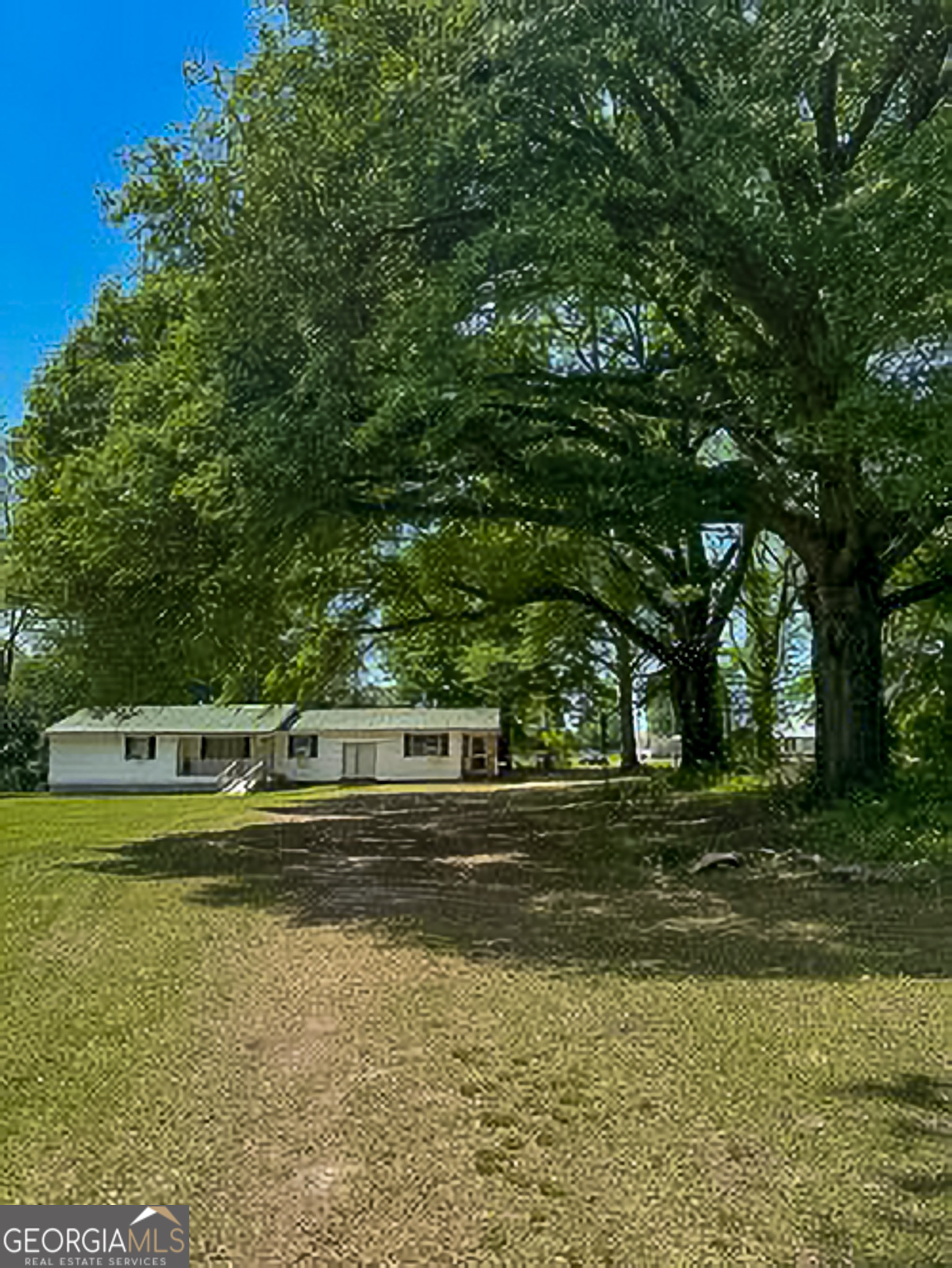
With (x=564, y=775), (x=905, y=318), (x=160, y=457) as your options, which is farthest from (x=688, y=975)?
(x=564, y=775)

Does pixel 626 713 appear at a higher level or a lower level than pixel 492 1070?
higher

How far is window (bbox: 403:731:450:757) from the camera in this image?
156 feet

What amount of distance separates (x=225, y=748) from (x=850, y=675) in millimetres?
36275

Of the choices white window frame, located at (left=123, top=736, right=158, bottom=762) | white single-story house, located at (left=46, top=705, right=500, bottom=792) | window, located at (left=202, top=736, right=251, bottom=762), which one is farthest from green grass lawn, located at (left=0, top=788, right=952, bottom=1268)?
window, located at (left=202, top=736, right=251, bottom=762)

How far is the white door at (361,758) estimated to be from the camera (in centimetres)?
4791

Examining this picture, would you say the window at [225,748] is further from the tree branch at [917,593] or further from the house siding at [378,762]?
the tree branch at [917,593]

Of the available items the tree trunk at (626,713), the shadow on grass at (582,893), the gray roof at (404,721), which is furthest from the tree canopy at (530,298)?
the gray roof at (404,721)

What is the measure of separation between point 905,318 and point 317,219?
5.42 metres

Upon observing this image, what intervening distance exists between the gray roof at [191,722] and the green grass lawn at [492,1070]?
35519mm

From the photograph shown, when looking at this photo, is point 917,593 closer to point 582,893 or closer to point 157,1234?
point 582,893

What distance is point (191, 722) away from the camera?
154 ft

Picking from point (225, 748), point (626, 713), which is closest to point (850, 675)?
point (626, 713)

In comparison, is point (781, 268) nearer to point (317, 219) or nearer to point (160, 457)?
point (317, 219)

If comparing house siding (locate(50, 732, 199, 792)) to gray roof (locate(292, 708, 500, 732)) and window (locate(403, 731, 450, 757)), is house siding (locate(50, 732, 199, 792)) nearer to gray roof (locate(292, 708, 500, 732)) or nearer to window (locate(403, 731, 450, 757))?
gray roof (locate(292, 708, 500, 732))
